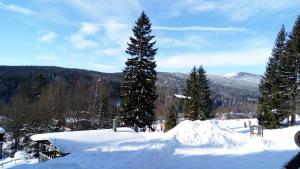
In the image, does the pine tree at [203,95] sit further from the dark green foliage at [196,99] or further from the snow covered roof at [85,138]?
the snow covered roof at [85,138]

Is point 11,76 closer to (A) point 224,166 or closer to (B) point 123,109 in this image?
(B) point 123,109

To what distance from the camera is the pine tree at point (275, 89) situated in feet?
152

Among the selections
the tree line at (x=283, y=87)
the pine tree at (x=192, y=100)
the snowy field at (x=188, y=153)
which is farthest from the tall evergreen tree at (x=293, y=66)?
the snowy field at (x=188, y=153)

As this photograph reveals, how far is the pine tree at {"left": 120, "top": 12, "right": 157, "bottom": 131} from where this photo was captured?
133 ft

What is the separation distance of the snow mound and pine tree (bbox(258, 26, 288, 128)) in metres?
26.1

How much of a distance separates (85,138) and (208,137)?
9501 mm

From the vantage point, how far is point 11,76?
161250 millimetres

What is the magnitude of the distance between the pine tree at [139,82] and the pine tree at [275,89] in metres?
15.0

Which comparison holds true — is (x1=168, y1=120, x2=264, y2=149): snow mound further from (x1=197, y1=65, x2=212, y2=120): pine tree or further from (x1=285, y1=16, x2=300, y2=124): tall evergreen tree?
(x1=197, y1=65, x2=212, y2=120): pine tree

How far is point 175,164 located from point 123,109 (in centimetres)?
2600

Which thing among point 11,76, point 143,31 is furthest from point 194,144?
point 11,76

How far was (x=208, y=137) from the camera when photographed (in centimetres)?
2052

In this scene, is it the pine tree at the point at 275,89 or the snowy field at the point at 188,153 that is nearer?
the snowy field at the point at 188,153

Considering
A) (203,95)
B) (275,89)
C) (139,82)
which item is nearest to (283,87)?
(275,89)
